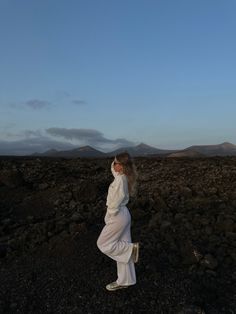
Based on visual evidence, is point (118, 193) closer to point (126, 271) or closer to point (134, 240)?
point (126, 271)

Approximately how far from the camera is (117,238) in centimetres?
892

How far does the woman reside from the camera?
870 cm

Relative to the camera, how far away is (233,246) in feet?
37.1

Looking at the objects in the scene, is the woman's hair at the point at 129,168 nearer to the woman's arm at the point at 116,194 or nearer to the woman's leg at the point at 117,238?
the woman's arm at the point at 116,194

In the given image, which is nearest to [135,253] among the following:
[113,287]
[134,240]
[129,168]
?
[113,287]

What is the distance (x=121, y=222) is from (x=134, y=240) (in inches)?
113

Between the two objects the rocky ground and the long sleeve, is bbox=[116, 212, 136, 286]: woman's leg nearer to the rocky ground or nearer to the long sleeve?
the rocky ground

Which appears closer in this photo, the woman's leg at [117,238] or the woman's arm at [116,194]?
the woman's arm at [116,194]

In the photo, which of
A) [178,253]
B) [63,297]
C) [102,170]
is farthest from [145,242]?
[102,170]

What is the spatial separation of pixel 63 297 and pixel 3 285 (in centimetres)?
141

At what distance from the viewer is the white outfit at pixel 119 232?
8.70 meters

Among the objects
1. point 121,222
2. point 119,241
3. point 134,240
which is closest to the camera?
point 121,222

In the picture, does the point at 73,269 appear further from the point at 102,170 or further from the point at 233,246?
the point at 102,170

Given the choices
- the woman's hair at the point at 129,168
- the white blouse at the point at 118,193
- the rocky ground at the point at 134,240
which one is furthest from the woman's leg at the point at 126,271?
the woman's hair at the point at 129,168
